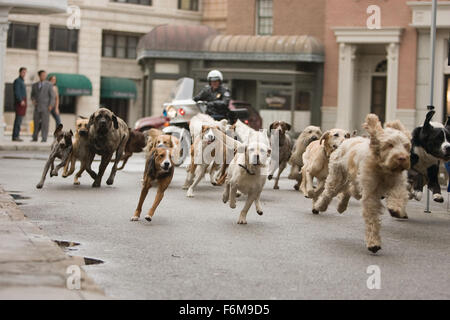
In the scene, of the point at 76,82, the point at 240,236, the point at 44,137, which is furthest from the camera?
the point at 76,82

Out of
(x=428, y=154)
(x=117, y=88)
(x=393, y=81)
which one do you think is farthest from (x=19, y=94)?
(x=117, y=88)

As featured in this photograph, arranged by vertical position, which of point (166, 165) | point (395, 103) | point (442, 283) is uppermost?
point (395, 103)

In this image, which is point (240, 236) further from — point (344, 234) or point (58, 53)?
point (58, 53)

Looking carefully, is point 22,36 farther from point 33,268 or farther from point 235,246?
point 33,268

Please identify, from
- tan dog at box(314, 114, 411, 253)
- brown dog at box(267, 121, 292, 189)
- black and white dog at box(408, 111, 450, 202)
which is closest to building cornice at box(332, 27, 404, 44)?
brown dog at box(267, 121, 292, 189)

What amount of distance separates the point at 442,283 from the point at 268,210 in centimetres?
519

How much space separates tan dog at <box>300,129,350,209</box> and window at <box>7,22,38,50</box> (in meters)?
36.8

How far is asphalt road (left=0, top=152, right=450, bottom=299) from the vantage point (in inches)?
256

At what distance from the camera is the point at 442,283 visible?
274 inches

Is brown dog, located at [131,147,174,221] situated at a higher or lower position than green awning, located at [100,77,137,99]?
lower

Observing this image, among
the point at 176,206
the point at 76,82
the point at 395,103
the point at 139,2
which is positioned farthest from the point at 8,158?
the point at 139,2

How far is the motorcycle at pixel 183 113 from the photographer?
57.1 feet

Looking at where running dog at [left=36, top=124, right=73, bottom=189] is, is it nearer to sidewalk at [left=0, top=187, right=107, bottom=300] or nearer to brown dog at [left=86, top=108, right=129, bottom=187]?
brown dog at [left=86, top=108, right=129, bottom=187]

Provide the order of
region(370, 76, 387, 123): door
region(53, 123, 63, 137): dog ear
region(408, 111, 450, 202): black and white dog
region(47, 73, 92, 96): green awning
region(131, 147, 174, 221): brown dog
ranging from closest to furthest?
region(131, 147, 174, 221): brown dog, region(408, 111, 450, 202): black and white dog, region(53, 123, 63, 137): dog ear, region(370, 76, 387, 123): door, region(47, 73, 92, 96): green awning
